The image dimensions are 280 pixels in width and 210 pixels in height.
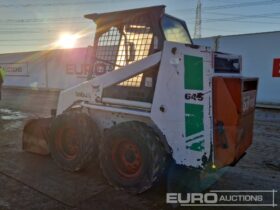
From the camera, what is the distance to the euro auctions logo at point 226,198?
430cm

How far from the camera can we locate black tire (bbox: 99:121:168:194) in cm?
424

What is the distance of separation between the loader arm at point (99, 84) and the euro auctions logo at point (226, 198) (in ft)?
5.80

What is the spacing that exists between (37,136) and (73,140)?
1.21 m

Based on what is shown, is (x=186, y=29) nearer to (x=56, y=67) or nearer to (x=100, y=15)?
(x=100, y=15)

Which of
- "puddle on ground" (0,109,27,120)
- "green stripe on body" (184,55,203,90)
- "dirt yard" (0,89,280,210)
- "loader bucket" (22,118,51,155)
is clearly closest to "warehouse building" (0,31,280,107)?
"loader bucket" (22,118,51,155)

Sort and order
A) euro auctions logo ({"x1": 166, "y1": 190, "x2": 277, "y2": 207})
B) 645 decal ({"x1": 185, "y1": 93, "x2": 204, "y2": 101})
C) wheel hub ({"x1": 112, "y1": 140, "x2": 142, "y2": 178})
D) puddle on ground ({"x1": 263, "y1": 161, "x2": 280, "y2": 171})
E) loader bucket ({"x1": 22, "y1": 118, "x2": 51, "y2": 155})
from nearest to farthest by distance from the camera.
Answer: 645 decal ({"x1": 185, "y1": 93, "x2": 204, "y2": 101}) → euro auctions logo ({"x1": 166, "y1": 190, "x2": 277, "y2": 207}) → wheel hub ({"x1": 112, "y1": 140, "x2": 142, "y2": 178}) → puddle on ground ({"x1": 263, "y1": 161, "x2": 280, "y2": 171}) → loader bucket ({"x1": 22, "y1": 118, "x2": 51, "y2": 155})

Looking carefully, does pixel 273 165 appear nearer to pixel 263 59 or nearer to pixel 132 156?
pixel 132 156

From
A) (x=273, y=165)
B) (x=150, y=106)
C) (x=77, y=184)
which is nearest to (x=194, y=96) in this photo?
(x=150, y=106)

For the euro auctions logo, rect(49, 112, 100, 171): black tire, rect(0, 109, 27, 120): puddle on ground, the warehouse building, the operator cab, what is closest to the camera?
the euro auctions logo

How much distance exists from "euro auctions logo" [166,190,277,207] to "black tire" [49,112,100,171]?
56.3 inches

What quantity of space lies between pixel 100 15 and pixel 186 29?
141 cm

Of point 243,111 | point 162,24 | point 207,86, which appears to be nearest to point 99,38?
point 162,24

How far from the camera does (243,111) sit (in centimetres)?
426

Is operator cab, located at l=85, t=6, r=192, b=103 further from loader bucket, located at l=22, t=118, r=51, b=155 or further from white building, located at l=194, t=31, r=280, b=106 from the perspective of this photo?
white building, located at l=194, t=31, r=280, b=106
